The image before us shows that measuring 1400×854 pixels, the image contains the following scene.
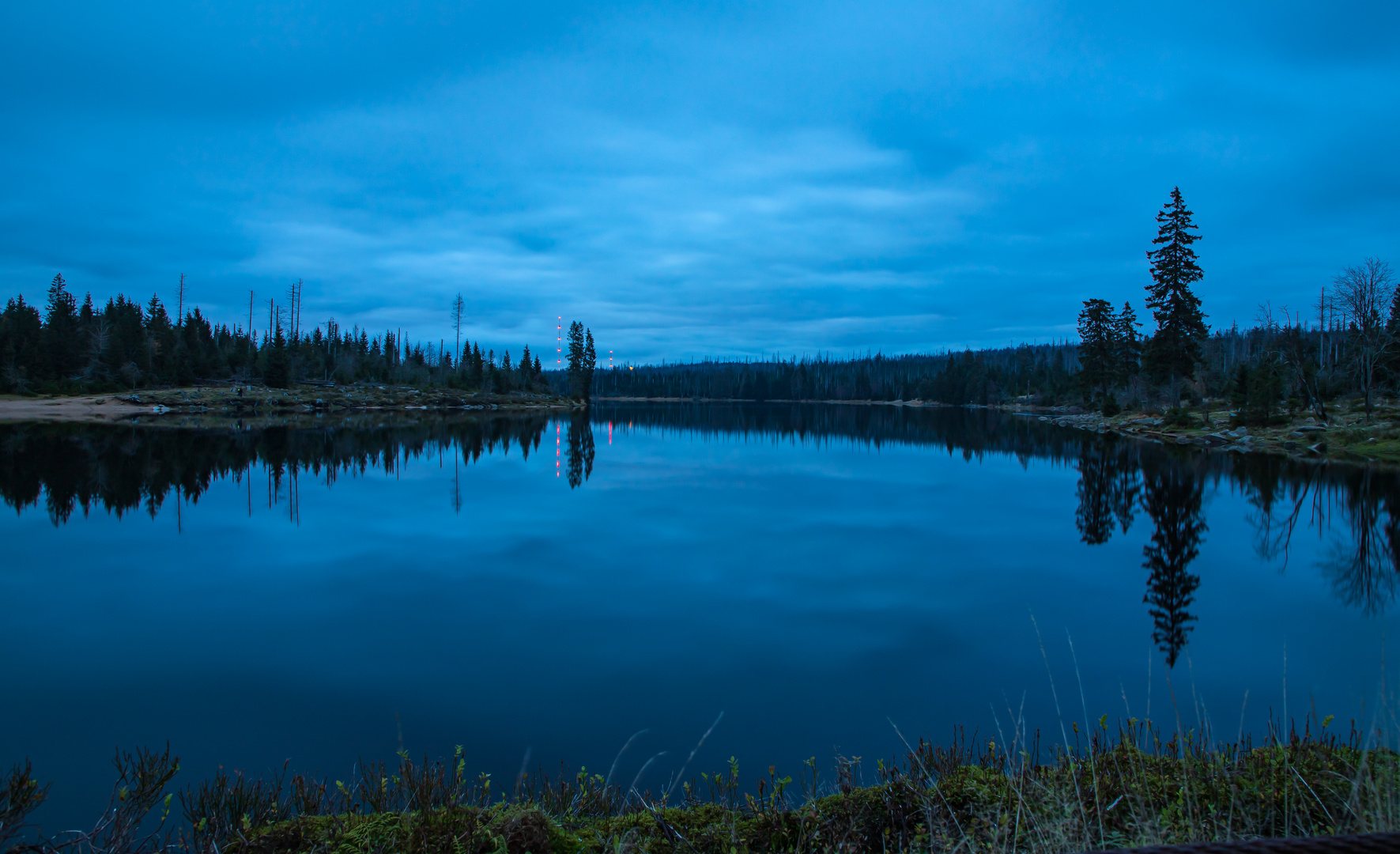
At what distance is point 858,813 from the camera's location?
459 cm

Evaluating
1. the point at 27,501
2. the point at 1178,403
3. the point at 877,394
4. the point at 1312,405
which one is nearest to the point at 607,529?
the point at 27,501

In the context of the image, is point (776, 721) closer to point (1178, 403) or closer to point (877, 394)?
point (1178, 403)

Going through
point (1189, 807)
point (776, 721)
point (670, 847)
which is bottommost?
point (776, 721)

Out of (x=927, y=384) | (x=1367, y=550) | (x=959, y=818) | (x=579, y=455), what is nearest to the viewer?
(x=959, y=818)

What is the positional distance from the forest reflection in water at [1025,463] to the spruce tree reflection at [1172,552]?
0.04 meters

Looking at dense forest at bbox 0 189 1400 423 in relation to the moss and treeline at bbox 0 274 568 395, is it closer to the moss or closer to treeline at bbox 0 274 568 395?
treeline at bbox 0 274 568 395

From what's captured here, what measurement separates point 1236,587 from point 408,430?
150 feet

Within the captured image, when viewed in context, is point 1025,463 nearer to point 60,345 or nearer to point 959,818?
point 959,818

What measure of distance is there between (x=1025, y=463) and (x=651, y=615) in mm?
25617

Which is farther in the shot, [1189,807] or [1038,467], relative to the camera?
[1038,467]

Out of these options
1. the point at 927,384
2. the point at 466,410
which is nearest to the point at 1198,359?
the point at 466,410

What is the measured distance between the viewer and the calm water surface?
710cm

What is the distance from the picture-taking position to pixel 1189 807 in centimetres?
403

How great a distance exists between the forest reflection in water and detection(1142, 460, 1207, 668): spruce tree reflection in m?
0.04
